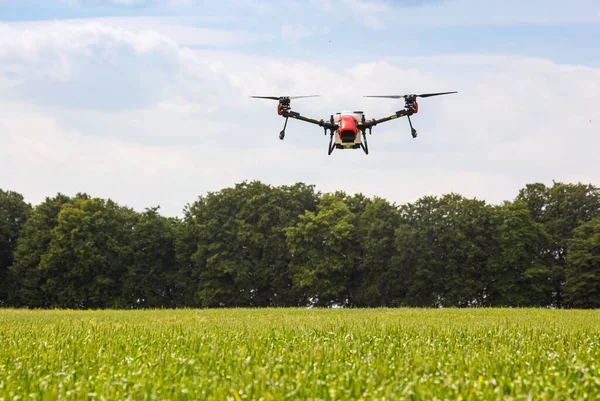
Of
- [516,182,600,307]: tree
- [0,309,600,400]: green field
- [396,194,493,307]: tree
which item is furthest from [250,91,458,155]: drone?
[516,182,600,307]: tree

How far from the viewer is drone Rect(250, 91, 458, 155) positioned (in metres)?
30.4

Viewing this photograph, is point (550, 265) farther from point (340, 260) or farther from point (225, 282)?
point (225, 282)

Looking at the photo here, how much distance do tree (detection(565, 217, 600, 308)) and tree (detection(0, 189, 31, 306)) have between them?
61.2 meters

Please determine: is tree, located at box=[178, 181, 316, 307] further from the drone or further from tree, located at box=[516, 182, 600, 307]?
the drone

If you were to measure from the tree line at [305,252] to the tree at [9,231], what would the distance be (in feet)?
0.51

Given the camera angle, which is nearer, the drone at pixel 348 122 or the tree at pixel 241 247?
the drone at pixel 348 122

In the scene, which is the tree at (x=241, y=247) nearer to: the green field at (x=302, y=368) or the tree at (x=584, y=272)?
the tree at (x=584, y=272)

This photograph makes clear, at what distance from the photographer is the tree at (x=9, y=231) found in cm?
8244

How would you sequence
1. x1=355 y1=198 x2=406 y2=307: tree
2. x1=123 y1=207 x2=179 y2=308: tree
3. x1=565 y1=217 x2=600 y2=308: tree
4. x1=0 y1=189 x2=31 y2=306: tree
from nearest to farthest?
x1=565 y1=217 x2=600 y2=308: tree < x1=355 y1=198 x2=406 y2=307: tree < x1=123 y1=207 x2=179 y2=308: tree < x1=0 y1=189 x2=31 y2=306: tree

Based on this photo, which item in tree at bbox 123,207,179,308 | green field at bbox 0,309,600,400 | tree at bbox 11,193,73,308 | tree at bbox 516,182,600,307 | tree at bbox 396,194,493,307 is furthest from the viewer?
tree at bbox 123,207,179,308

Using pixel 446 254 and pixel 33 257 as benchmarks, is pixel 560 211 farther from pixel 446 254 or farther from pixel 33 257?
pixel 33 257

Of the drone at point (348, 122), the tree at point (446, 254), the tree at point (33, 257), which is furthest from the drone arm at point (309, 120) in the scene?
the tree at point (33, 257)

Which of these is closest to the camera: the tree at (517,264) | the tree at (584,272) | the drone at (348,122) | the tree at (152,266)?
the drone at (348,122)

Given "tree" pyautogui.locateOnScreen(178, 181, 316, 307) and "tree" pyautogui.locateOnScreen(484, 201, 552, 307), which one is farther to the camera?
"tree" pyautogui.locateOnScreen(178, 181, 316, 307)
